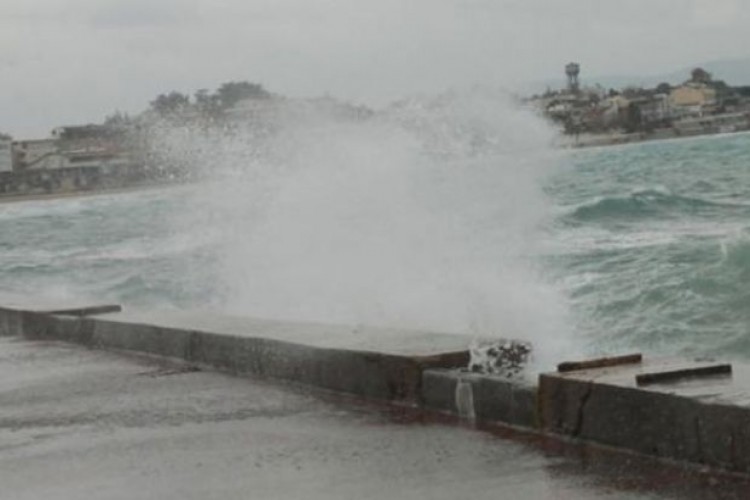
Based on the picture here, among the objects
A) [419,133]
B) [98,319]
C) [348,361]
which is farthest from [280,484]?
[419,133]

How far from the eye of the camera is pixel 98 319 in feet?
34.4

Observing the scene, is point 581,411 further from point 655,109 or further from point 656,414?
point 655,109

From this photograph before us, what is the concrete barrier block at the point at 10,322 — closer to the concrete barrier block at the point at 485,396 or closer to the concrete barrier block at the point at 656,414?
the concrete barrier block at the point at 485,396

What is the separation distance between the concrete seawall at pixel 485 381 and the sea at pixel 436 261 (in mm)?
2215

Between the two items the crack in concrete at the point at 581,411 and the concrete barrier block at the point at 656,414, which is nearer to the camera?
the concrete barrier block at the point at 656,414

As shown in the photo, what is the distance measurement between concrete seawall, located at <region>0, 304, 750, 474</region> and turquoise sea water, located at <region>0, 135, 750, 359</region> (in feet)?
23.8

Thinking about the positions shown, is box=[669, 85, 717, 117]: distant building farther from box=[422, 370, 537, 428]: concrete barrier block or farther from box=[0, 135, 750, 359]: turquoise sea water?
box=[422, 370, 537, 428]: concrete barrier block

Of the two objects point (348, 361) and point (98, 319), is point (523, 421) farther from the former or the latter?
point (98, 319)

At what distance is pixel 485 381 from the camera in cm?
657

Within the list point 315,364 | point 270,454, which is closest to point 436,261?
point 315,364

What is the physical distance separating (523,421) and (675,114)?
455 feet

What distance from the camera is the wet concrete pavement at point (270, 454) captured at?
539cm

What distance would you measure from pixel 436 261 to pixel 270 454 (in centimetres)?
1082

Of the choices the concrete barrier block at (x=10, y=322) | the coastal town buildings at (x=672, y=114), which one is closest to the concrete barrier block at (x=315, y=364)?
the concrete barrier block at (x=10, y=322)
